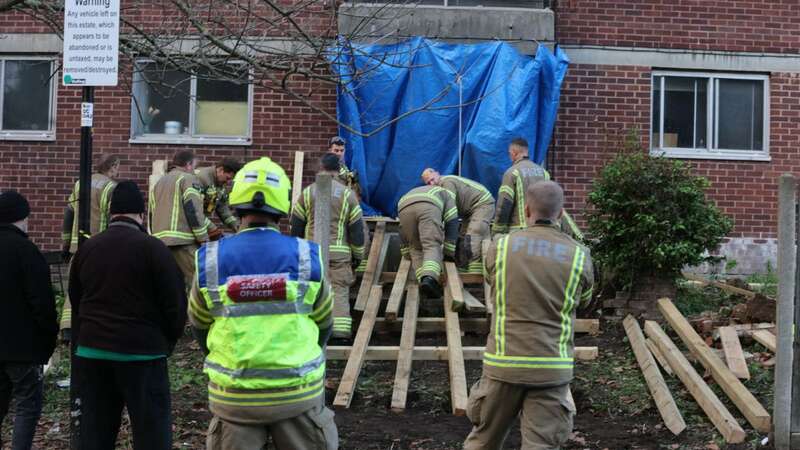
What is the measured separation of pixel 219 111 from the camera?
1351 centimetres

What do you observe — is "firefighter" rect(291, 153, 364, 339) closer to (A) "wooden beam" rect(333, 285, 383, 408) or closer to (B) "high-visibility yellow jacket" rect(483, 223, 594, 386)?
(A) "wooden beam" rect(333, 285, 383, 408)

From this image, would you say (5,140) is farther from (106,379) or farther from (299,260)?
(299,260)

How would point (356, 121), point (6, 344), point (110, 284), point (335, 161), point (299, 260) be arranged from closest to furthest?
point (299, 260) < point (110, 284) < point (6, 344) < point (335, 161) < point (356, 121)

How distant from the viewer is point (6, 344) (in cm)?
625

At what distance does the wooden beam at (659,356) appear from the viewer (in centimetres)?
876

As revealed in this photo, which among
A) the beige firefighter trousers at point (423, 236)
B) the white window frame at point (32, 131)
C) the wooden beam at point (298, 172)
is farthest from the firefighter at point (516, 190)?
the white window frame at point (32, 131)

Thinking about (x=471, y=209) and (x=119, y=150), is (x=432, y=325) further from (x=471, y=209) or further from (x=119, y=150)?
(x=119, y=150)

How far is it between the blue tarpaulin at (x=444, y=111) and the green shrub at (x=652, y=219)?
7.71 ft

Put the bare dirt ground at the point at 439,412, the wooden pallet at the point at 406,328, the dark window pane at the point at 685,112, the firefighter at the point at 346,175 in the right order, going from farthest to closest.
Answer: the dark window pane at the point at 685,112 → the firefighter at the point at 346,175 → the wooden pallet at the point at 406,328 → the bare dirt ground at the point at 439,412

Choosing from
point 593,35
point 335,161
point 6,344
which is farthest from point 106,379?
point 593,35

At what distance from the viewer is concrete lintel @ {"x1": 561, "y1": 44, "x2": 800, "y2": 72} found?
1353 cm

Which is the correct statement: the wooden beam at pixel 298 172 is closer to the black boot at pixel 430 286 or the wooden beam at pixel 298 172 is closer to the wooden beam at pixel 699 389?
the black boot at pixel 430 286

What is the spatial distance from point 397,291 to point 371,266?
0.84 m

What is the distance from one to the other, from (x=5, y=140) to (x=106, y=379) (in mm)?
9020
